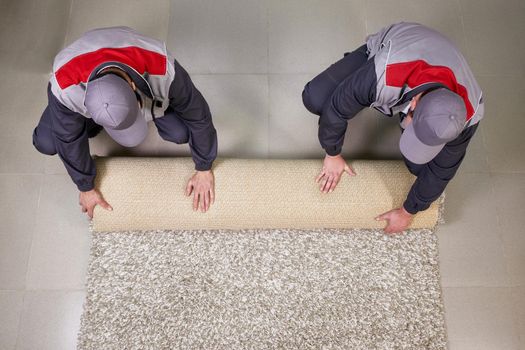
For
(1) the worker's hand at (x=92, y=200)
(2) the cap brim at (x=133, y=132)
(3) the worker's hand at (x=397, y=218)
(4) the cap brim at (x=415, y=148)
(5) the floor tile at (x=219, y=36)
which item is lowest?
(3) the worker's hand at (x=397, y=218)

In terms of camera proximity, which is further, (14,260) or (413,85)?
(14,260)

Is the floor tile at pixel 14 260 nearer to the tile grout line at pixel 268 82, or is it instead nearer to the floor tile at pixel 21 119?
the floor tile at pixel 21 119

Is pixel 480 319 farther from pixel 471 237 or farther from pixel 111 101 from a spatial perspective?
pixel 111 101

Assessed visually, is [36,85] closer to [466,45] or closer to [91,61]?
[91,61]

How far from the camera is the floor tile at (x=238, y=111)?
173cm

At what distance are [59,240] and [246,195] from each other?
2.42 ft

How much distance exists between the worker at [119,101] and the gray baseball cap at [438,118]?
2.00 feet

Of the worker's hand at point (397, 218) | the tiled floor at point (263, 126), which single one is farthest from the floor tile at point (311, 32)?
the worker's hand at point (397, 218)

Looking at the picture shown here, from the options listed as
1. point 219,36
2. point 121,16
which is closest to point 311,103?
point 219,36

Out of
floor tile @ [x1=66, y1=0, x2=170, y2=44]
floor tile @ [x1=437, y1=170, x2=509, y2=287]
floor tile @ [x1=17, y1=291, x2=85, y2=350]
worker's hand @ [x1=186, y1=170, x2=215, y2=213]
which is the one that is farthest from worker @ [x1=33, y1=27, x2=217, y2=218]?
floor tile @ [x1=437, y1=170, x2=509, y2=287]

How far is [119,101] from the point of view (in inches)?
37.7

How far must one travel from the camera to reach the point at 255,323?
148 centimetres

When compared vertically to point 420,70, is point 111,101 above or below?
below

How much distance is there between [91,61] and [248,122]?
0.78 meters
